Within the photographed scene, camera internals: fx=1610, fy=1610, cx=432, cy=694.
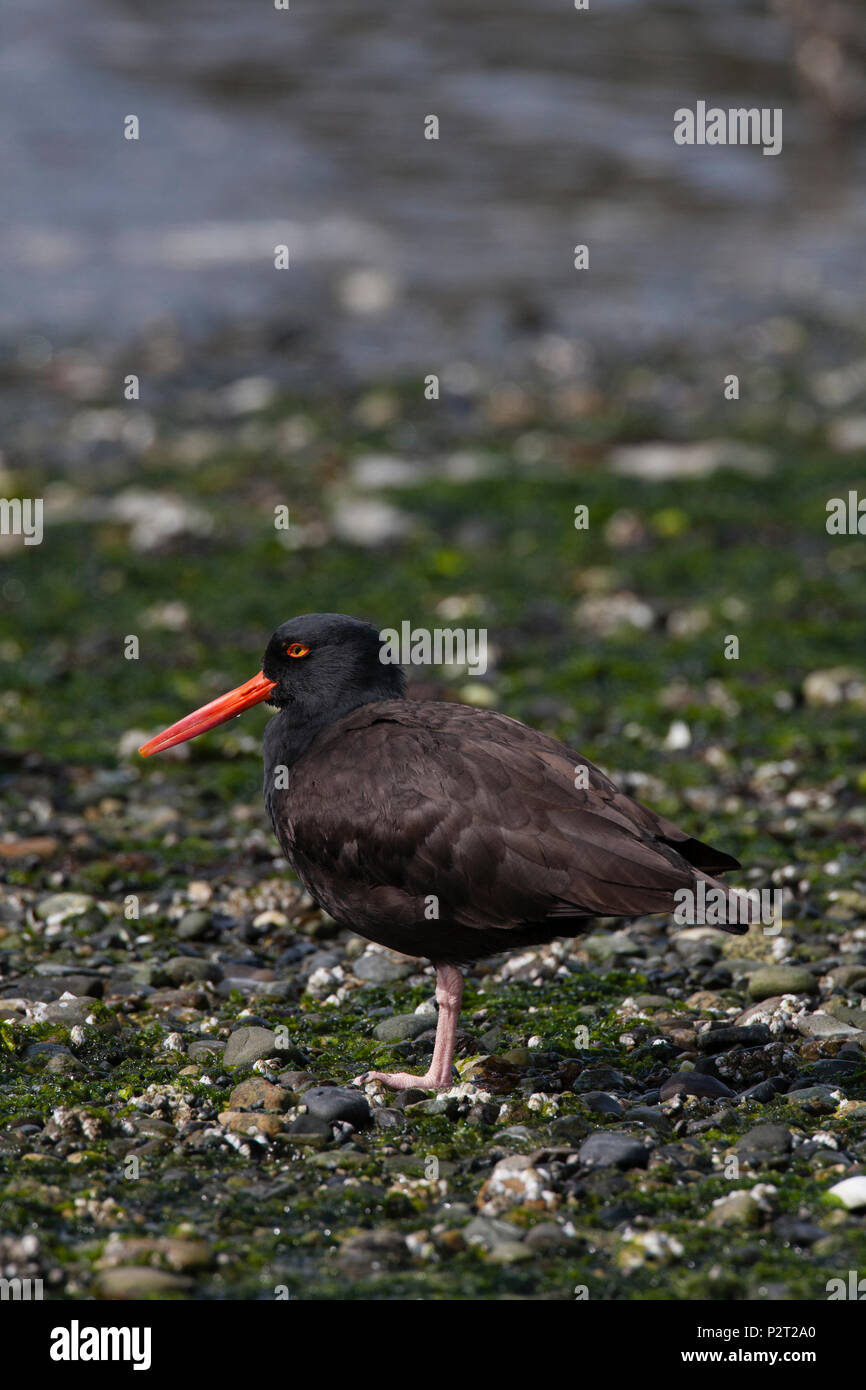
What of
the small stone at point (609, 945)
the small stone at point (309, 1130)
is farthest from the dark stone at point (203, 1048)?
the small stone at point (609, 945)

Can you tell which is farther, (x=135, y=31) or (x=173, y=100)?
(x=135, y=31)

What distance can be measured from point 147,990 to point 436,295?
14.5 meters

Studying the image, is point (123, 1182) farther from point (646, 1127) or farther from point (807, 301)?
point (807, 301)

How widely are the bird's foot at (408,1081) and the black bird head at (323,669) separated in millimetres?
1112

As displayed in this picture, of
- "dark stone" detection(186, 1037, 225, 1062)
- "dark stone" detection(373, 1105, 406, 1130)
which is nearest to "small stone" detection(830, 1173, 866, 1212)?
"dark stone" detection(373, 1105, 406, 1130)

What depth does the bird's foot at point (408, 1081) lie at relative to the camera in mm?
4527

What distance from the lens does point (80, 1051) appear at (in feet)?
15.6

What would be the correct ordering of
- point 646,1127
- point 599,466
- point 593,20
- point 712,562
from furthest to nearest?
point 593,20
point 599,466
point 712,562
point 646,1127

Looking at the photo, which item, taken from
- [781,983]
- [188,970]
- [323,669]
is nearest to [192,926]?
[188,970]

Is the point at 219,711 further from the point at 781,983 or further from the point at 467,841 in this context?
the point at 781,983

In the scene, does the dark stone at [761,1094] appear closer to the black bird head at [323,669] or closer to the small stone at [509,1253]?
the small stone at [509,1253]

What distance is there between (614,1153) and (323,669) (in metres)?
1.81

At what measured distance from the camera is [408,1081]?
454 centimetres
